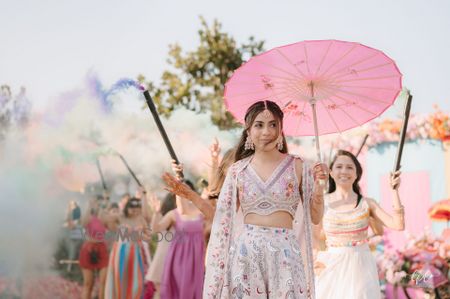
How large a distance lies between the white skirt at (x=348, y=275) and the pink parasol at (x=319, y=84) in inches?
70.1

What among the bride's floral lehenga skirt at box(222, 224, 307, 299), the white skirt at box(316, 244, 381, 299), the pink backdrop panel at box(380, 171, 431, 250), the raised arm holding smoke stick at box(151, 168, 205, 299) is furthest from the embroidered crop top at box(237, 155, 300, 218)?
the pink backdrop panel at box(380, 171, 431, 250)

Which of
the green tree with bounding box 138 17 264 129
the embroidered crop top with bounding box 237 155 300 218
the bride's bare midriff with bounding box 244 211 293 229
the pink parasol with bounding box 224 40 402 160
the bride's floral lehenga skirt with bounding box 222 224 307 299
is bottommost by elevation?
the bride's floral lehenga skirt with bounding box 222 224 307 299

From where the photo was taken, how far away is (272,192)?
414cm

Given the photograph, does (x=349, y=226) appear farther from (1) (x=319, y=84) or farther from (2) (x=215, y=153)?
(1) (x=319, y=84)

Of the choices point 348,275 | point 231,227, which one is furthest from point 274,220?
point 348,275

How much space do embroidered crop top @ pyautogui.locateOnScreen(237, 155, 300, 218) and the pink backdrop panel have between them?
7219 mm

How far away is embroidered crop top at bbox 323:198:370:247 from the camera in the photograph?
6.49 meters

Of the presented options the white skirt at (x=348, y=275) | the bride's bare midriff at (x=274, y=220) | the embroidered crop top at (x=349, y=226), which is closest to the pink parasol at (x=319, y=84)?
the bride's bare midriff at (x=274, y=220)

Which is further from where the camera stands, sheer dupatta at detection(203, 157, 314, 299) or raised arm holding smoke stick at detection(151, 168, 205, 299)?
raised arm holding smoke stick at detection(151, 168, 205, 299)

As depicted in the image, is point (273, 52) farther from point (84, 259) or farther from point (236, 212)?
point (84, 259)

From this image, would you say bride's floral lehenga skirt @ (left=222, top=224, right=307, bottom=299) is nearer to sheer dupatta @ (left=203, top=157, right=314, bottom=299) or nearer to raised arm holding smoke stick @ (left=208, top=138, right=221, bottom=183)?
sheer dupatta @ (left=203, top=157, right=314, bottom=299)

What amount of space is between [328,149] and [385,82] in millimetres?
7519

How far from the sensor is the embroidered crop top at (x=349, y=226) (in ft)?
21.3

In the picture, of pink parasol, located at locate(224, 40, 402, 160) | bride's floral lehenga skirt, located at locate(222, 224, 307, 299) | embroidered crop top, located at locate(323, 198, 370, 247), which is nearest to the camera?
bride's floral lehenga skirt, located at locate(222, 224, 307, 299)
